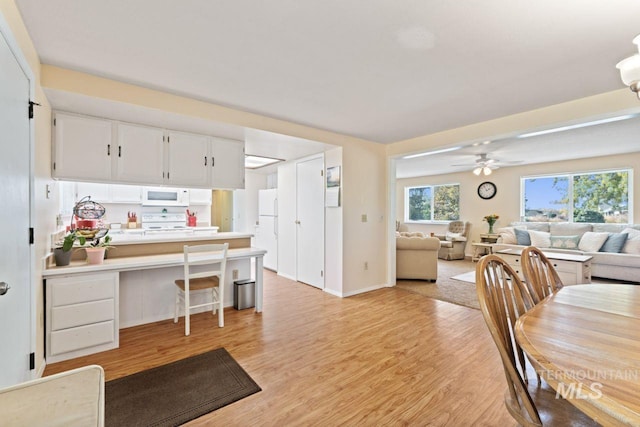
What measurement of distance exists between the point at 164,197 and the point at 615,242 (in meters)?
8.04

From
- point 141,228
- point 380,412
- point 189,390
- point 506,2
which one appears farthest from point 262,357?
point 141,228

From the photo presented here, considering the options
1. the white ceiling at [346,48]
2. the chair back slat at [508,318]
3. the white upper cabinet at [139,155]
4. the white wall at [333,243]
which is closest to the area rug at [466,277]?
the white wall at [333,243]

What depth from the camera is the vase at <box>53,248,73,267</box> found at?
2380 millimetres

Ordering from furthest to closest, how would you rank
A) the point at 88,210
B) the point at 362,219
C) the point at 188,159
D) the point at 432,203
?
the point at 432,203 < the point at 362,219 < the point at 88,210 < the point at 188,159

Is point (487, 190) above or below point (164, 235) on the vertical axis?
above

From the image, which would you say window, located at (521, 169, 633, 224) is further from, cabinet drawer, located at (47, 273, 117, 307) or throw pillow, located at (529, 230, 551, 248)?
cabinet drawer, located at (47, 273, 117, 307)

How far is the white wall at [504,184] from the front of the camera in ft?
18.0

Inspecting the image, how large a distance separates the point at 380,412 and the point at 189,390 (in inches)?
50.7

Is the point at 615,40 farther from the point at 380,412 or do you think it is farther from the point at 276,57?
the point at 380,412

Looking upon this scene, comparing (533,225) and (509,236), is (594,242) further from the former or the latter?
(509,236)

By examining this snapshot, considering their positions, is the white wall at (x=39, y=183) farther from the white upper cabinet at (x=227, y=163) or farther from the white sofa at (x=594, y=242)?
the white sofa at (x=594, y=242)

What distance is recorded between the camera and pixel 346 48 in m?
1.95

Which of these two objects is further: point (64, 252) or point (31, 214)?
point (64, 252)

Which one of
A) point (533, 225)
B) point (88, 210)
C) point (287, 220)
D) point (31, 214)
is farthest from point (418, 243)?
point (88, 210)
